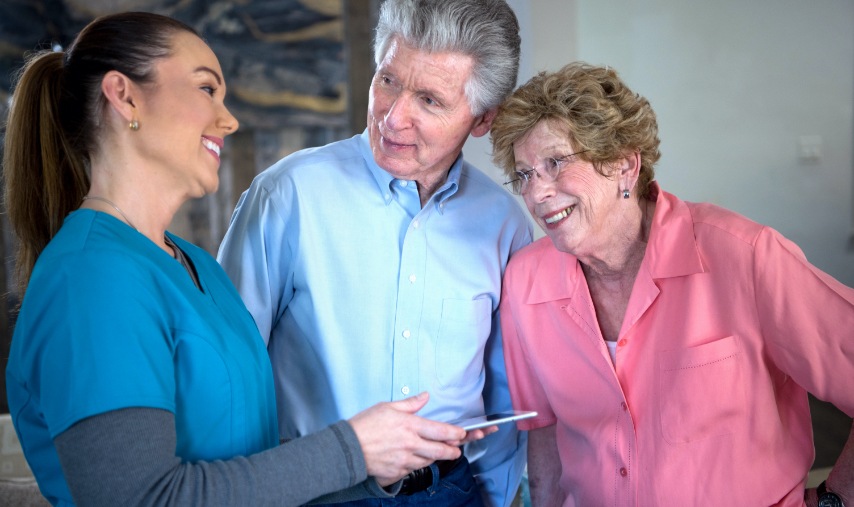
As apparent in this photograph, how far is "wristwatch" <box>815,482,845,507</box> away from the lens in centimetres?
152

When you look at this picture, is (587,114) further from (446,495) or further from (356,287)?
(446,495)

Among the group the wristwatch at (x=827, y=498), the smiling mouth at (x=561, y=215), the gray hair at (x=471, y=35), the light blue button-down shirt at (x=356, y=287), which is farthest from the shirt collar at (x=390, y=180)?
the wristwatch at (x=827, y=498)

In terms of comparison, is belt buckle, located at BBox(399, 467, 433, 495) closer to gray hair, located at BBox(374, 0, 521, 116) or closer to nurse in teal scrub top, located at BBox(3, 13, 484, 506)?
nurse in teal scrub top, located at BBox(3, 13, 484, 506)

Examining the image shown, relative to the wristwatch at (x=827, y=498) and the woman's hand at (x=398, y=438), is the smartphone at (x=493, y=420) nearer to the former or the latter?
the woman's hand at (x=398, y=438)

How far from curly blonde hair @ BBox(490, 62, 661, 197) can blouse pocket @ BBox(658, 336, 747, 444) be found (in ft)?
1.32

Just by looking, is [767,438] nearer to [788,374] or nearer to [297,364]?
[788,374]

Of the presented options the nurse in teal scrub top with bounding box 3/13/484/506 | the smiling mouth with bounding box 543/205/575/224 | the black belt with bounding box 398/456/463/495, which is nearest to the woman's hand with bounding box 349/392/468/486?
the nurse in teal scrub top with bounding box 3/13/484/506

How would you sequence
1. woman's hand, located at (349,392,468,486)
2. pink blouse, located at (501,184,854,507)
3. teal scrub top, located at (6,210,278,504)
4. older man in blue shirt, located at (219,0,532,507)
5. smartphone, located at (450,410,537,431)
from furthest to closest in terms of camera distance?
1. older man in blue shirt, located at (219,0,532,507)
2. pink blouse, located at (501,184,854,507)
3. smartphone, located at (450,410,537,431)
4. woman's hand, located at (349,392,468,486)
5. teal scrub top, located at (6,210,278,504)

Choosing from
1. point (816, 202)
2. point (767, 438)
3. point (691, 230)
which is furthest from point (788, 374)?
point (816, 202)

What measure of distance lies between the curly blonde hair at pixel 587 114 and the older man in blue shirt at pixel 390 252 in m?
0.11

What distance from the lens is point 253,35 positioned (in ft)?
16.7

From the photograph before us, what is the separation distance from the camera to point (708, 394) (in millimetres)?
1491

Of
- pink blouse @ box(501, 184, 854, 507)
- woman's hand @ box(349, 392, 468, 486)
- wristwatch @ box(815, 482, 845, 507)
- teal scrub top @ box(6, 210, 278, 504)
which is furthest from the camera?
wristwatch @ box(815, 482, 845, 507)

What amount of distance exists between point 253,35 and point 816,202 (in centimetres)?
358
